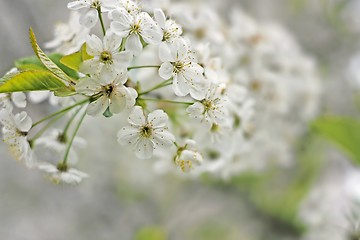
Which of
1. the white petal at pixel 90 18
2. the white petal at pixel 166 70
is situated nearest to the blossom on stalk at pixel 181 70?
the white petal at pixel 166 70

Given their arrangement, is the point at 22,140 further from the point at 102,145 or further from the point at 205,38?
the point at 102,145

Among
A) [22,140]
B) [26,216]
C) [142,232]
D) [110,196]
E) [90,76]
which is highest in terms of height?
[90,76]

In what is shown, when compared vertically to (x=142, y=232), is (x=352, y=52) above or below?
above

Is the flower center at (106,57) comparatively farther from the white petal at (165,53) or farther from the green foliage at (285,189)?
the green foliage at (285,189)

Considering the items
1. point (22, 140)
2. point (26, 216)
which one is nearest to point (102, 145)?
point (26, 216)

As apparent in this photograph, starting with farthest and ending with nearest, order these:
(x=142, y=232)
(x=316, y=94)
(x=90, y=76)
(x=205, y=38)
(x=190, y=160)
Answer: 1. (x=316, y=94)
2. (x=142, y=232)
3. (x=205, y=38)
4. (x=190, y=160)
5. (x=90, y=76)

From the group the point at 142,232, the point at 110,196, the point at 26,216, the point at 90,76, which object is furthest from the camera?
the point at 26,216

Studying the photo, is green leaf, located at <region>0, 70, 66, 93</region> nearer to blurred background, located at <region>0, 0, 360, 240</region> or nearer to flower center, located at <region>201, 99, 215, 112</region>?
flower center, located at <region>201, 99, 215, 112</region>

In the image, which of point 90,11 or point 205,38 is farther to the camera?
point 205,38
